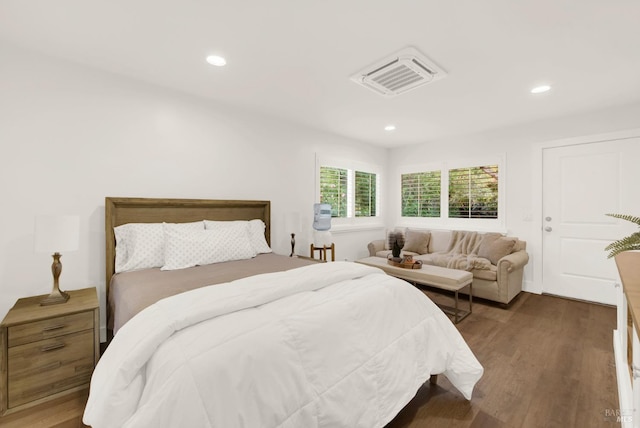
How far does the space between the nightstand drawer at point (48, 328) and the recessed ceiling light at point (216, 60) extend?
6.73ft

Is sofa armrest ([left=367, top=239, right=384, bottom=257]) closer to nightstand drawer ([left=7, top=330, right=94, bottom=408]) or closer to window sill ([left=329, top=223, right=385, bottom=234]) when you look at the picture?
window sill ([left=329, top=223, right=385, bottom=234])

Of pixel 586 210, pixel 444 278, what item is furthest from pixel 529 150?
pixel 444 278

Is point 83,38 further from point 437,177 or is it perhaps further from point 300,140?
point 437,177

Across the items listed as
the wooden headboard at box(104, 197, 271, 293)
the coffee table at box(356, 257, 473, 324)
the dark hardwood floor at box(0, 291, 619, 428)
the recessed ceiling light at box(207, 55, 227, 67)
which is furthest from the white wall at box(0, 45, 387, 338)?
the coffee table at box(356, 257, 473, 324)

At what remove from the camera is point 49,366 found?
5.63 ft

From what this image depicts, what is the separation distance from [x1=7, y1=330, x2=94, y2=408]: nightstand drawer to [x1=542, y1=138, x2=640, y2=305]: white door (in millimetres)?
5021

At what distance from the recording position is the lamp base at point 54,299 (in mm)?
1866

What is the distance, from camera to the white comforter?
92 cm

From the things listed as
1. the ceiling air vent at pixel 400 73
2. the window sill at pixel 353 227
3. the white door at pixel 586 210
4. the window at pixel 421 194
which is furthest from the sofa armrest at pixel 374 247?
the ceiling air vent at pixel 400 73

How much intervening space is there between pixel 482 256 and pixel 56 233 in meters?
4.40

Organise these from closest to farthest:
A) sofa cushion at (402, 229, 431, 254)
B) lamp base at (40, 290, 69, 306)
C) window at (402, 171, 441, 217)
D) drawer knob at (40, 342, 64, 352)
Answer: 1. drawer knob at (40, 342, 64, 352)
2. lamp base at (40, 290, 69, 306)
3. sofa cushion at (402, 229, 431, 254)
4. window at (402, 171, 441, 217)

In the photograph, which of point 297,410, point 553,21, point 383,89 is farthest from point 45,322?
point 553,21

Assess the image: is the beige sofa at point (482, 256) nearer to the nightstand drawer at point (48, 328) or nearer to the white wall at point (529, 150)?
the white wall at point (529, 150)

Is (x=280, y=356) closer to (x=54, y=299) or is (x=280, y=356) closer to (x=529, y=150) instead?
(x=54, y=299)
